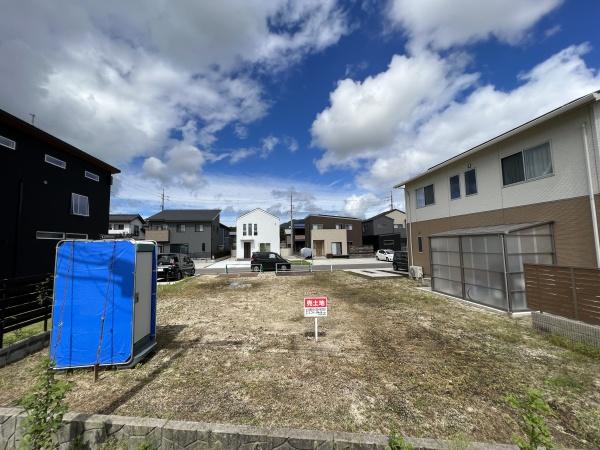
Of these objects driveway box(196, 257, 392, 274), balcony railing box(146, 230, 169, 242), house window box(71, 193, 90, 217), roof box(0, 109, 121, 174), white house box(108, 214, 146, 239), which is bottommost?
driveway box(196, 257, 392, 274)

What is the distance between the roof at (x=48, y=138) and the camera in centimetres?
1083

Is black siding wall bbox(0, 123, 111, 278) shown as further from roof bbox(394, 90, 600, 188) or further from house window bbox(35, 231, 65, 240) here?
roof bbox(394, 90, 600, 188)

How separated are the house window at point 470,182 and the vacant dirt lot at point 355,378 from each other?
6791 mm

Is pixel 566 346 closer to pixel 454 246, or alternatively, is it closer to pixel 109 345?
pixel 454 246

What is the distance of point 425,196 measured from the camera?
16344mm

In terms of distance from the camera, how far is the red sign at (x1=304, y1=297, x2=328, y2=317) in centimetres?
611

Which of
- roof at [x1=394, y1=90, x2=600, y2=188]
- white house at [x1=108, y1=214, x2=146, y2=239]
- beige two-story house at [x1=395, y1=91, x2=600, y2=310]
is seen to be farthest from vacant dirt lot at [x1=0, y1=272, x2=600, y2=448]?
white house at [x1=108, y1=214, x2=146, y2=239]

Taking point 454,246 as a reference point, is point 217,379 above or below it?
below

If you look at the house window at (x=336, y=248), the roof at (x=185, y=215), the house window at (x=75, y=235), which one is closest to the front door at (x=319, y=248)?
the house window at (x=336, y=248)

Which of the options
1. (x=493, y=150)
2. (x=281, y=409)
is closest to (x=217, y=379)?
(x=281, y=409)

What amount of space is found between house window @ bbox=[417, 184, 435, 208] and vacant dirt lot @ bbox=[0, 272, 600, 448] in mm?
9344

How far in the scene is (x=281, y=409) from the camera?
354 centimetres

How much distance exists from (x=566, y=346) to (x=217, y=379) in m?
6.99

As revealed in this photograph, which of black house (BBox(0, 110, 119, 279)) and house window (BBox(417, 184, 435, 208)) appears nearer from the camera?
black house (BBox(0, 110, 119, 279))
